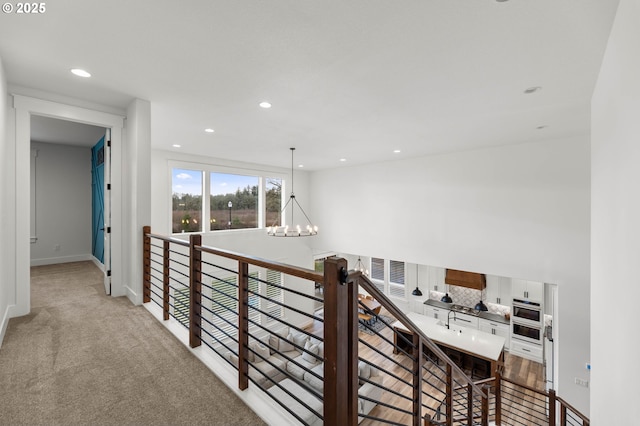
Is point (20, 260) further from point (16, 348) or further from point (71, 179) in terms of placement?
point (71, 179)

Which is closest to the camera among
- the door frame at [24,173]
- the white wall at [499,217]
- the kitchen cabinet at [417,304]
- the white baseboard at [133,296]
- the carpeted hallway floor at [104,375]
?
the carpeted hallway floor at [104,375]

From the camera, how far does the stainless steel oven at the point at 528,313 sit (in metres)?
7.58

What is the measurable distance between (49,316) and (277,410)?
2897mm

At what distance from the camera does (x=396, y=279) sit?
407 inches

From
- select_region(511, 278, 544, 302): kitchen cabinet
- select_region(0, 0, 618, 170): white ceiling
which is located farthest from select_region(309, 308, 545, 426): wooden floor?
select_region(0, 0, 618, 170): white ceiling

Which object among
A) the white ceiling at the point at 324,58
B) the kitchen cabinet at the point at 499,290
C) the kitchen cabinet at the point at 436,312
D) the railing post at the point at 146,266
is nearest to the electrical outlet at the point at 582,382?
the kitchen cabinet at the point at 499,290

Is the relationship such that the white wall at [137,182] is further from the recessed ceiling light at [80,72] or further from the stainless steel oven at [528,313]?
the stainless steel oven at [528,313]

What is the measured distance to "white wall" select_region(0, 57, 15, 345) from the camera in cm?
245

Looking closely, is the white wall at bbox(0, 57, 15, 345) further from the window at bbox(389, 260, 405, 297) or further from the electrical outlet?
the window at bbox(389, 260, 405, 297)

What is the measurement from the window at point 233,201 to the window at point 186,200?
305mm

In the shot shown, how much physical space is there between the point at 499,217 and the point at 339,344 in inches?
216

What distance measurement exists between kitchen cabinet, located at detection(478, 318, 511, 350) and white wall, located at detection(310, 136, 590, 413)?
356 cm

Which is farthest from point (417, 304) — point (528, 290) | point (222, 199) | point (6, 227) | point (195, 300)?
point (6, 227)

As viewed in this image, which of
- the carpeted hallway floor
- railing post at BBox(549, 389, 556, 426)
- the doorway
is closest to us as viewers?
the carpeted hallway floor
